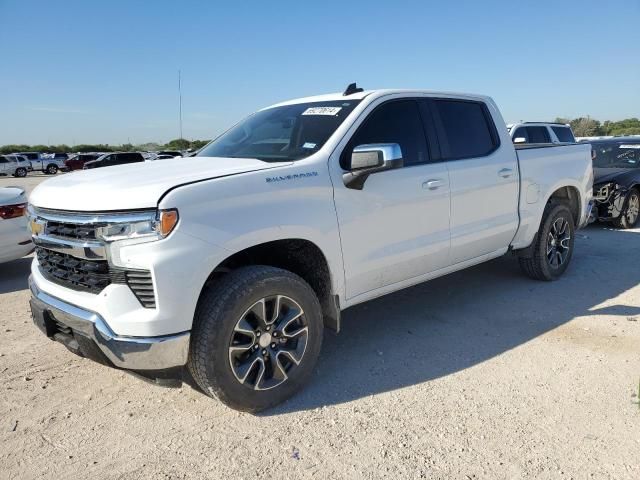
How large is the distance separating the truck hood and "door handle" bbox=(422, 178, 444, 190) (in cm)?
125

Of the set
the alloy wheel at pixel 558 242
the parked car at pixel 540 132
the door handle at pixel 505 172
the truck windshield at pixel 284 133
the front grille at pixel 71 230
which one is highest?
the truck windshield at pixel 284 133

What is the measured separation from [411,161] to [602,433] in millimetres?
2203

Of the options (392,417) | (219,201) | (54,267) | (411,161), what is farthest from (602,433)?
(54,267)

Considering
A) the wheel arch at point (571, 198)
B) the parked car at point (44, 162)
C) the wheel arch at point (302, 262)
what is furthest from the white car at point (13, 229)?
the parked car at point (44, 162)

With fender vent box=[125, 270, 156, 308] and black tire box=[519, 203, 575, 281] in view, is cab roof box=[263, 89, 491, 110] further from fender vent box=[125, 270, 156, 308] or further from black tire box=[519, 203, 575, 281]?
fender vent box=[125, 270, 156, 308]

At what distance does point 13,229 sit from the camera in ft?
20.3

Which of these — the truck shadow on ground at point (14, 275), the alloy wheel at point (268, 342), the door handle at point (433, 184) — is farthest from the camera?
the truck shadow on ground at point (14, 275)

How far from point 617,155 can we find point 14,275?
10.7m

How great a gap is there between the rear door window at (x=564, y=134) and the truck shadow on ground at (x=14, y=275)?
1282 cm

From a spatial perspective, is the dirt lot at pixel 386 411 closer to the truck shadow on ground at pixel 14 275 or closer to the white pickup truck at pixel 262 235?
the white pickup truck at pixel 262 235

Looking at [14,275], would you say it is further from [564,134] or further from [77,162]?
[77,162]

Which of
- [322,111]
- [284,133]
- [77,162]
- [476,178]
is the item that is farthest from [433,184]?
[77,162]

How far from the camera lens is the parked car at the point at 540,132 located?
12.4m

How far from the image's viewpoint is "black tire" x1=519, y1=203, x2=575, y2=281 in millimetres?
5461
